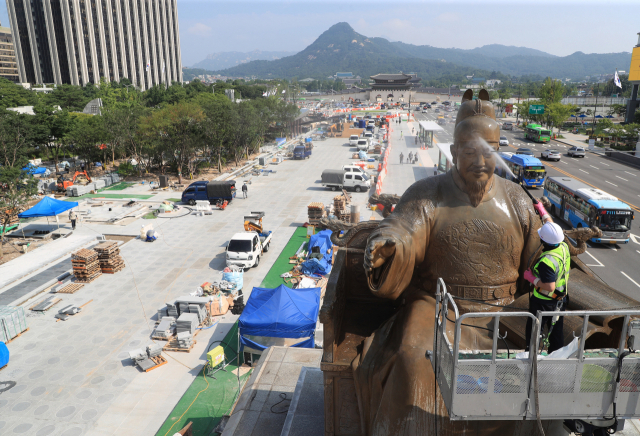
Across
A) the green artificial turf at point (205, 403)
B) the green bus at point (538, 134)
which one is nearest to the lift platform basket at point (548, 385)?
the green artificial turf at point (205, 403)

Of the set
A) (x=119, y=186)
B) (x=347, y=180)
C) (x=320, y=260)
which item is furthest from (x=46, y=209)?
(x=347, y=180)

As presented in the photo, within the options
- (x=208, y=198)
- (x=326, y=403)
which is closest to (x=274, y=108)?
(x=208, y=198)

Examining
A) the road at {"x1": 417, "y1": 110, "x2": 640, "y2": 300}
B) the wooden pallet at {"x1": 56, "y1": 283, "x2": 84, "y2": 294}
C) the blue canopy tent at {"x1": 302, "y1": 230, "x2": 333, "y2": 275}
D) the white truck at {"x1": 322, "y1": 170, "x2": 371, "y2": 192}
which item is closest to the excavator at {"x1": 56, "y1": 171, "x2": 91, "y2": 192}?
the wooden pallet at {"x1": 56, "y1": 283, "x2": 84, "y2": 294}

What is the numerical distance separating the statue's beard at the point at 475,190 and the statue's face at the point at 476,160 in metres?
0.04

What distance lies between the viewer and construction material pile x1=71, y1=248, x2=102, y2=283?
59.5 feet

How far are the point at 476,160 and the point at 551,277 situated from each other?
5.81 feet

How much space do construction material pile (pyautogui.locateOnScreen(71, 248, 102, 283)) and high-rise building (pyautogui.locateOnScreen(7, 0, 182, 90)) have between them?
245 ft

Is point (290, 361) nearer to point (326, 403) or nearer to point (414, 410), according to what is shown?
point (326, 403)

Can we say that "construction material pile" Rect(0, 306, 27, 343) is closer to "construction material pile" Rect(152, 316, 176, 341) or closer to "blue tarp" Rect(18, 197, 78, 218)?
"construction material pile" Rect(152, 316, 176, 341)

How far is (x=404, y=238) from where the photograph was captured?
5398 millimetres

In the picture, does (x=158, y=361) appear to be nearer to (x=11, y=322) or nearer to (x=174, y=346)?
(x=174, y=346)

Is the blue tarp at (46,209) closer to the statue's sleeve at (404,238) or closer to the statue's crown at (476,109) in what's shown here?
the statue's sleeve at (404,238)

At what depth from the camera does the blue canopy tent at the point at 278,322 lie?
1252 centimetres

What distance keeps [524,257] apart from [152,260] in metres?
18.0
